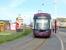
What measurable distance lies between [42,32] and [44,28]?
0.67m

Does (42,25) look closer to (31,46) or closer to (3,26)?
(31,46)

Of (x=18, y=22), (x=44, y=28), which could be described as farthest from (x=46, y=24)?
(x=18, y=22)

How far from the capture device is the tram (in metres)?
42.5

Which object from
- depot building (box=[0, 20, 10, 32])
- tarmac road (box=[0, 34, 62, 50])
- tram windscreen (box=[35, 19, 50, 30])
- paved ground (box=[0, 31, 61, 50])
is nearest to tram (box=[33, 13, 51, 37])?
tram windscreen (box=[35, 19, 50, 30])

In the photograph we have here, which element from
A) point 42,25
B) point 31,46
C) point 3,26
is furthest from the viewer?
point 3,26

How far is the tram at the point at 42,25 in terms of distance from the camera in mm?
42531

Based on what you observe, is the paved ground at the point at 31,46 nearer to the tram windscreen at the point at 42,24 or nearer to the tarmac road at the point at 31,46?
the tarmac road at the point at 31,46

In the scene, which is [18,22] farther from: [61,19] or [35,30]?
[61,19]

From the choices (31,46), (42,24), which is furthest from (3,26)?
(31,46)

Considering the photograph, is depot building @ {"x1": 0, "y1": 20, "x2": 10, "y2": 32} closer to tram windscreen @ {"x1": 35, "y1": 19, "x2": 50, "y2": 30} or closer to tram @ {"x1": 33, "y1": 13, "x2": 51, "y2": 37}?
tram @ {"x1": 33, "y1": 13, "x2": 51, "y2": 37}

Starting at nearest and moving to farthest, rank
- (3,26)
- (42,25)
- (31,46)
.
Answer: (31,46)
(42,25)
(3,26)

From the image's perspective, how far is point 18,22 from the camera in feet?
210

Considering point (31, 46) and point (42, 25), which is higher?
point (42, 25)

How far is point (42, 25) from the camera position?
140 ft
